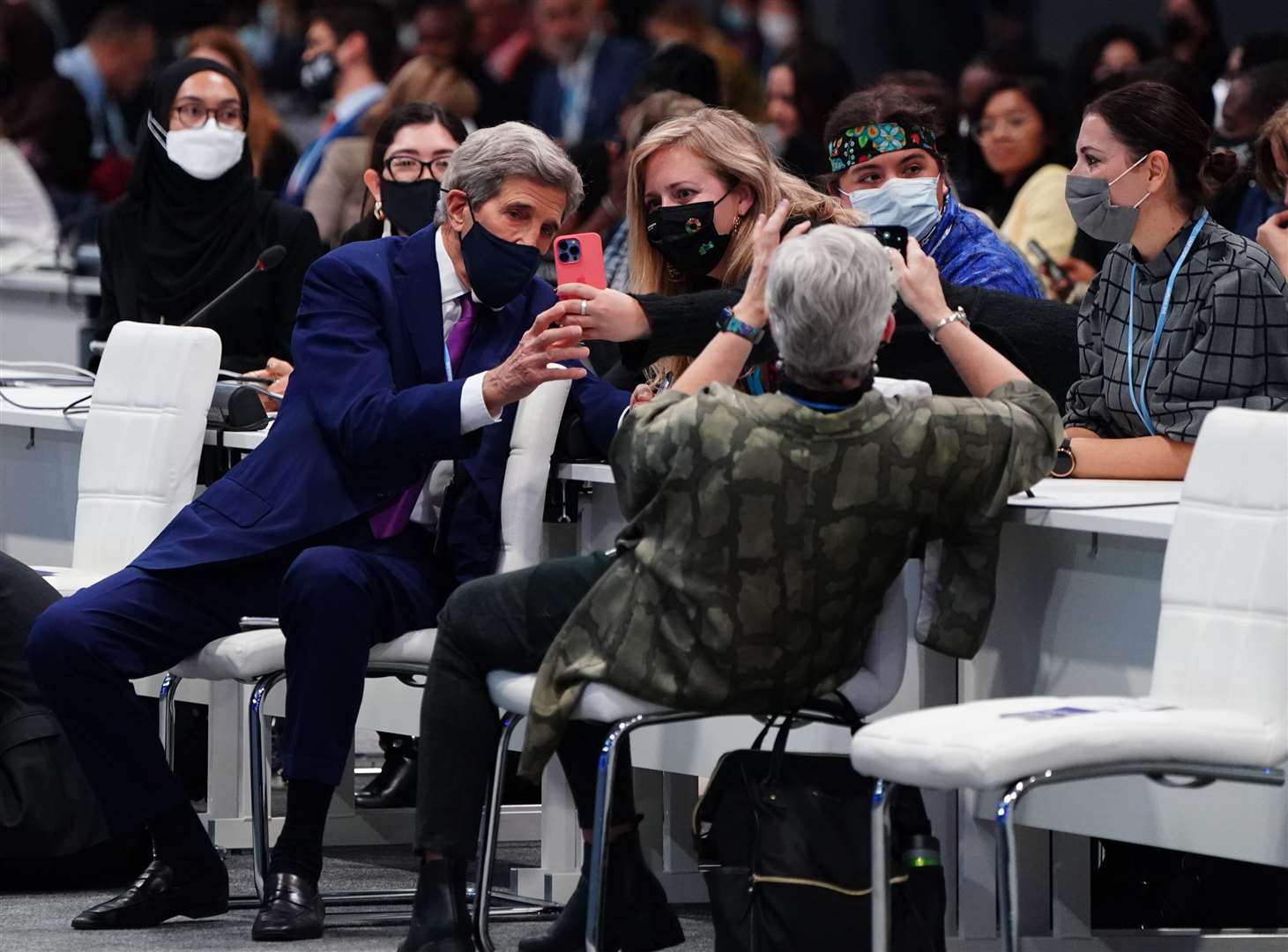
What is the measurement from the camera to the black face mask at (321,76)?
8.16 m

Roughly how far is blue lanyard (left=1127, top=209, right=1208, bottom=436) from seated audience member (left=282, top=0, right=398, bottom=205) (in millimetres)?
3772

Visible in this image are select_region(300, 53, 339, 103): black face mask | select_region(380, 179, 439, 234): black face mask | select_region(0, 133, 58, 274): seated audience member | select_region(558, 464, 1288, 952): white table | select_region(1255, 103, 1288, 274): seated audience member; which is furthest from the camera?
select_region(0, 133, 58, 274): seated audience member

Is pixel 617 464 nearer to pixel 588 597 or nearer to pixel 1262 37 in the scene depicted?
pixel 588 597

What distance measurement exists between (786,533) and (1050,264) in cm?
318

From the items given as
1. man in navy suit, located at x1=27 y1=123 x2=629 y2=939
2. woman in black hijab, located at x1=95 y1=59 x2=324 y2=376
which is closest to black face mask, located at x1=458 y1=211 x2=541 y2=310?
man in navy suit, located at x1=27 y1=123 x2=629 y2=939

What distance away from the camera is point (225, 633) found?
3.74 meters

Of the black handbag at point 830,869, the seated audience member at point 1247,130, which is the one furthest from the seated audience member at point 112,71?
the black handbag at point 830,869

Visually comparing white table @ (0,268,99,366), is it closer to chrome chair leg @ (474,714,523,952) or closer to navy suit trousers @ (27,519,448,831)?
navy suit trousers @ (27,519,448,831)

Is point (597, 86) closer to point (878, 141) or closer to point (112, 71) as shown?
point (112, 71)

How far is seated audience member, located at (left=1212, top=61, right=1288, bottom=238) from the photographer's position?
524cm

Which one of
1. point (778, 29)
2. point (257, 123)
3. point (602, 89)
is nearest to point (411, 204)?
point (257, 123)

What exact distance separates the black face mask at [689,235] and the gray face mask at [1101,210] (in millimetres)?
532

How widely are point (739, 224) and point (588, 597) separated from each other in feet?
2.80

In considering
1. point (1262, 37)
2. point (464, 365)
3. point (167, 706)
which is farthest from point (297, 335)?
point (1262, 37)
